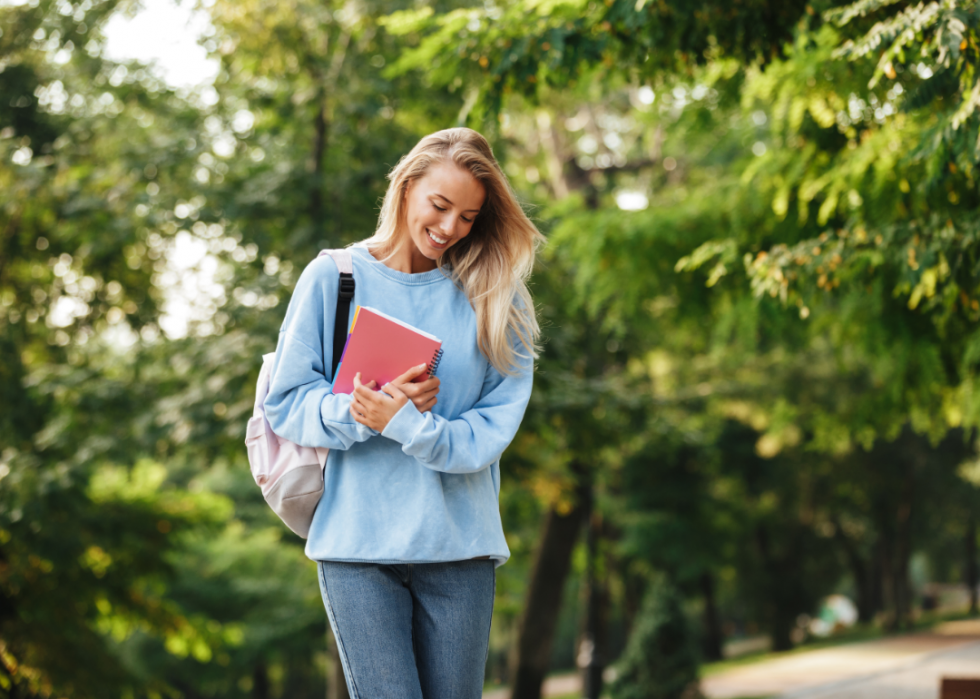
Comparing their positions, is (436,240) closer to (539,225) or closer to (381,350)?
Result: (381,350)

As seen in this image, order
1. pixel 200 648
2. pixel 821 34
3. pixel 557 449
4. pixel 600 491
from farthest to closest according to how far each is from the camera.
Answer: pixel 600 491
pixel 200 648
pixel 557 449
pixel 821 34

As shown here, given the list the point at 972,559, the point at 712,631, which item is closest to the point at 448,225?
the point at 712,631

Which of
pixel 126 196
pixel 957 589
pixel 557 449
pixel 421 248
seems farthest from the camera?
pixel 957 589

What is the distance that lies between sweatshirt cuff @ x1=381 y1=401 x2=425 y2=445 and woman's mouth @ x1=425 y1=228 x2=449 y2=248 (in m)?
0.43

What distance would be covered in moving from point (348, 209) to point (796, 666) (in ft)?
47.0

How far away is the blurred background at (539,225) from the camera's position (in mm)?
3941

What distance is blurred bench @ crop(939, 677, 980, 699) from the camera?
566cm

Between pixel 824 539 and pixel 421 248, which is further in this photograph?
pixel 824 539

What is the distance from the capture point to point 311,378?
6.28 feet

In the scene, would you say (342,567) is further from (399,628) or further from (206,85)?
(206,85)

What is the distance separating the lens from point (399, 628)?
6.10 feet

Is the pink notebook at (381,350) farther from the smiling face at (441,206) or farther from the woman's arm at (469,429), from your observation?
the smiling face at (441,206)

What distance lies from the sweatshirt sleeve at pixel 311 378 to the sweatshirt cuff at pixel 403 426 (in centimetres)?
6

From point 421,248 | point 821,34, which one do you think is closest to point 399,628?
point 421,248
